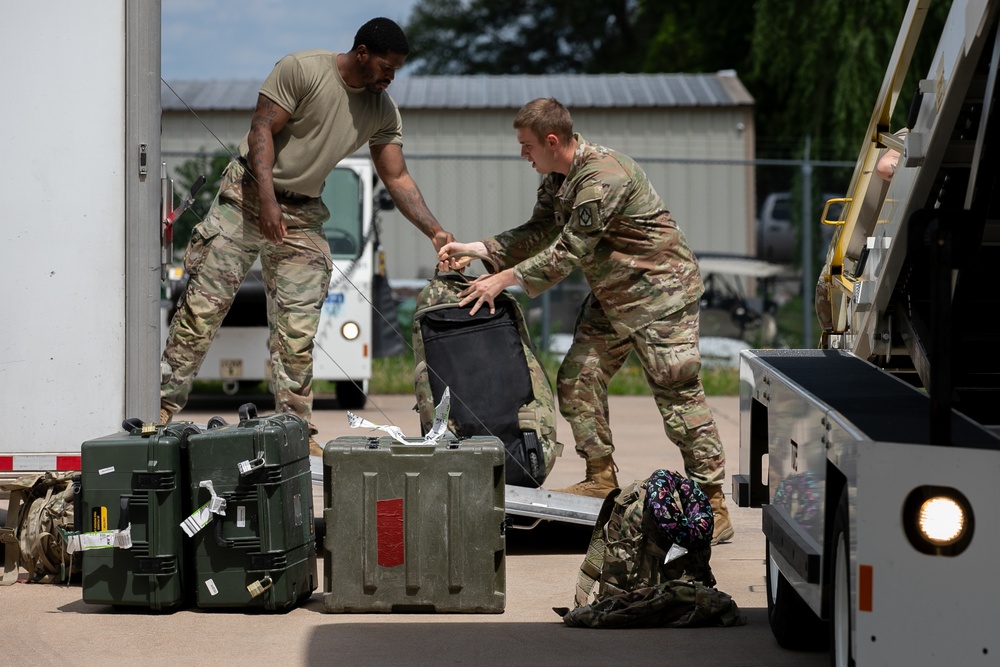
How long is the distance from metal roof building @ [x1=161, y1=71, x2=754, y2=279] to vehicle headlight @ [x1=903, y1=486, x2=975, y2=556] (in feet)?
46.0

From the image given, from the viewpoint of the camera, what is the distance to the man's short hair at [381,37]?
21.3ft

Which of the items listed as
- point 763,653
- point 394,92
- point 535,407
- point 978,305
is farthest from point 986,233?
point 394,92

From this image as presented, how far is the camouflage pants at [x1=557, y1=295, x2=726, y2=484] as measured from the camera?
618 centimetres

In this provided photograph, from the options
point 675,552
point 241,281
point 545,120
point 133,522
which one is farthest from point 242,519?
point 545,120

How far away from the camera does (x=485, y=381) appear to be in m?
5.94

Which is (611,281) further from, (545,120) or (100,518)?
(100,518)

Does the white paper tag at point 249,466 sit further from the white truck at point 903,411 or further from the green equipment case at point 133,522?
the white truck at point 903,411

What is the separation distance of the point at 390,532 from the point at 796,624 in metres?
1.44

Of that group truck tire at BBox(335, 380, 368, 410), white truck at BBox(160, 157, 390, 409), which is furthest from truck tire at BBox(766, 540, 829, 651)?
truck tire at BBox(335, 380, 368, 410)

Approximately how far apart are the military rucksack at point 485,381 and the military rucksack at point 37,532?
153 cm

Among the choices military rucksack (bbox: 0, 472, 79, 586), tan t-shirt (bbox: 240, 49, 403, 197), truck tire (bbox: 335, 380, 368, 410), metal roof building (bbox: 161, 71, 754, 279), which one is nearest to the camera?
military rucksack (bbox: 0, 472, 79, 586)

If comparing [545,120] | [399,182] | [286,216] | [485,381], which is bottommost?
[485,381]

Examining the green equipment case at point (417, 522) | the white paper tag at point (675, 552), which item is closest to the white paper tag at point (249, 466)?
the green equipment case at point (417, 522)

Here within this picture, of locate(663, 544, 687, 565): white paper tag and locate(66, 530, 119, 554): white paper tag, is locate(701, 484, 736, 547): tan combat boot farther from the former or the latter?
locate(66, 530, 119, 554): white paper tag
